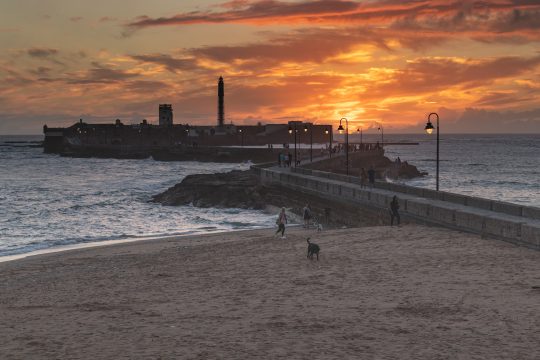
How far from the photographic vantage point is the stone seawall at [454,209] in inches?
833

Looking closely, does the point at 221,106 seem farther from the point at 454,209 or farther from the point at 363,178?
the point at 454,209

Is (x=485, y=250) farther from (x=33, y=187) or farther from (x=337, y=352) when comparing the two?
(x=33, y=187)

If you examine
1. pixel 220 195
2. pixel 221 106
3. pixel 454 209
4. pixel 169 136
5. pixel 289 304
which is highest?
pixel 221 106

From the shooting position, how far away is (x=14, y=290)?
18031 millimetres

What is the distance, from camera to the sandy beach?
11266 mm

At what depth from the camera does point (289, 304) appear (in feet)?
46.8

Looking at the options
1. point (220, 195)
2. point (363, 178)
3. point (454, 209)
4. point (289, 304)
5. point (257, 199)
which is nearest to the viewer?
point (289, 304)

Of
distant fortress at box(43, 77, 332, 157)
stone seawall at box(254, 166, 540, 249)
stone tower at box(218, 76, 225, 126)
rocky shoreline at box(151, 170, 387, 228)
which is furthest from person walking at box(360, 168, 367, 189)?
stone tower at box(218, 76, 225, 126)

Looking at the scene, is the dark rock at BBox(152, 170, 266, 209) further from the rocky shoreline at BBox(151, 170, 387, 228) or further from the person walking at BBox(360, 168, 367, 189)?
the person walking at BBox(360, 168, 367, 189)

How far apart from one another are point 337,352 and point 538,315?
455 centimetres

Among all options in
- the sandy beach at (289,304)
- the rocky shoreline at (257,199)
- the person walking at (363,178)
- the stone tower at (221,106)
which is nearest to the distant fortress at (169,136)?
the stone tower at (221,106)

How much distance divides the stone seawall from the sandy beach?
63 cm

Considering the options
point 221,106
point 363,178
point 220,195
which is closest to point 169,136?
point 221,106

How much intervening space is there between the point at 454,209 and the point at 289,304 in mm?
13001
